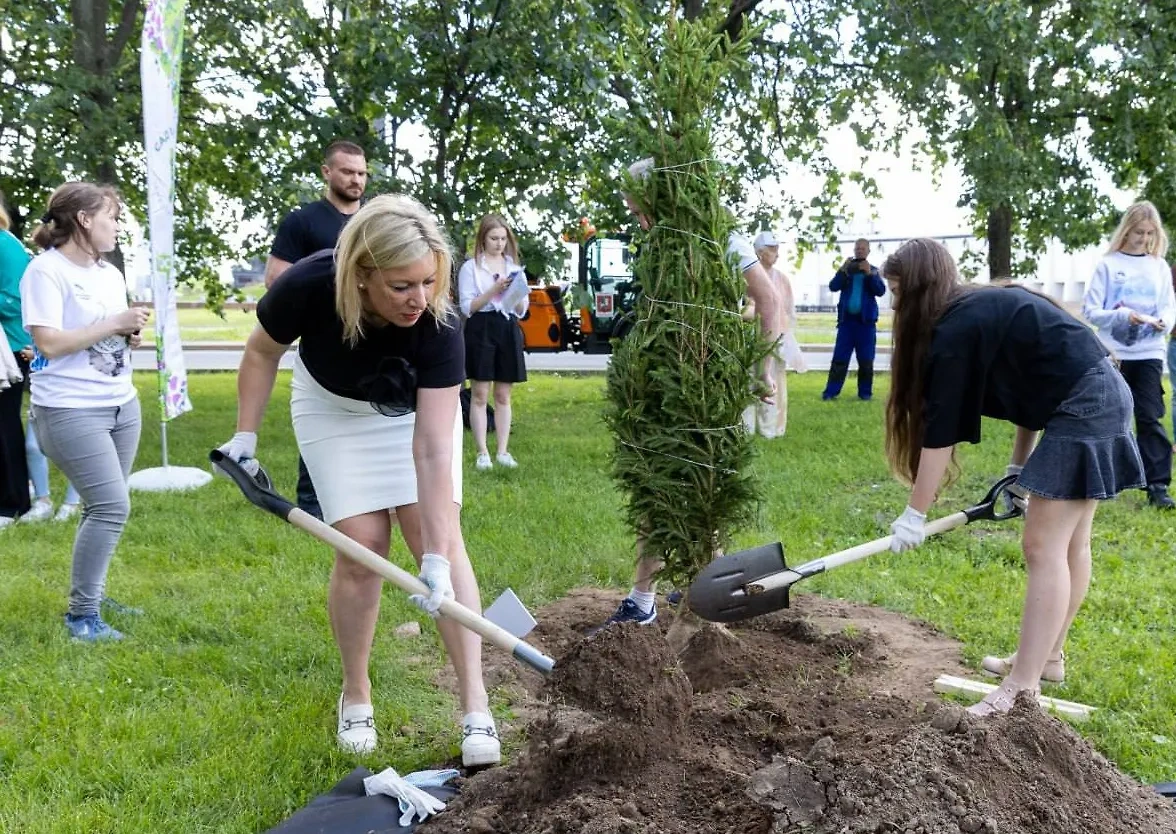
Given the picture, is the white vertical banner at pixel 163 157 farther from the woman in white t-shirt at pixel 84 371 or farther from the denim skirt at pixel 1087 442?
the denim skirt at pixel 1087 442

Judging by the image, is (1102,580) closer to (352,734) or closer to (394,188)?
(352,734)

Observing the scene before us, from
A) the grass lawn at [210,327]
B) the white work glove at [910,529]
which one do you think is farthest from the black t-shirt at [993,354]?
the grass lawn at [210,327]

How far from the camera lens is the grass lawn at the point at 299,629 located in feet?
9.80

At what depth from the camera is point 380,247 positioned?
8.71 ft

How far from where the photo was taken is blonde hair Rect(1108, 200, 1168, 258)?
229 inches

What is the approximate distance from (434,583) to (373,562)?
0.64ft

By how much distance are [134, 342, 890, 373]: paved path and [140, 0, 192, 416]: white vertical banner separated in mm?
10326

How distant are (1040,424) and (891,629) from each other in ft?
4.46

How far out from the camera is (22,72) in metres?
9.58

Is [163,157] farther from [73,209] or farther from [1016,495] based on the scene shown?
[1016,495]

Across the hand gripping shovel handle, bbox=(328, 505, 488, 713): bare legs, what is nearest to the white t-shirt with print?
bbox=(328, 505, 488, 713): bare legs

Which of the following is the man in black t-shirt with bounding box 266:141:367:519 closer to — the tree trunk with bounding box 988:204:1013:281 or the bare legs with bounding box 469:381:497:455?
the bare legs with bounding box 469:381:497:455

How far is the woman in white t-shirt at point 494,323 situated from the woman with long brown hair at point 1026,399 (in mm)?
4575

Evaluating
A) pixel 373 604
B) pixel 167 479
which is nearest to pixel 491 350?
pixel 167 479
